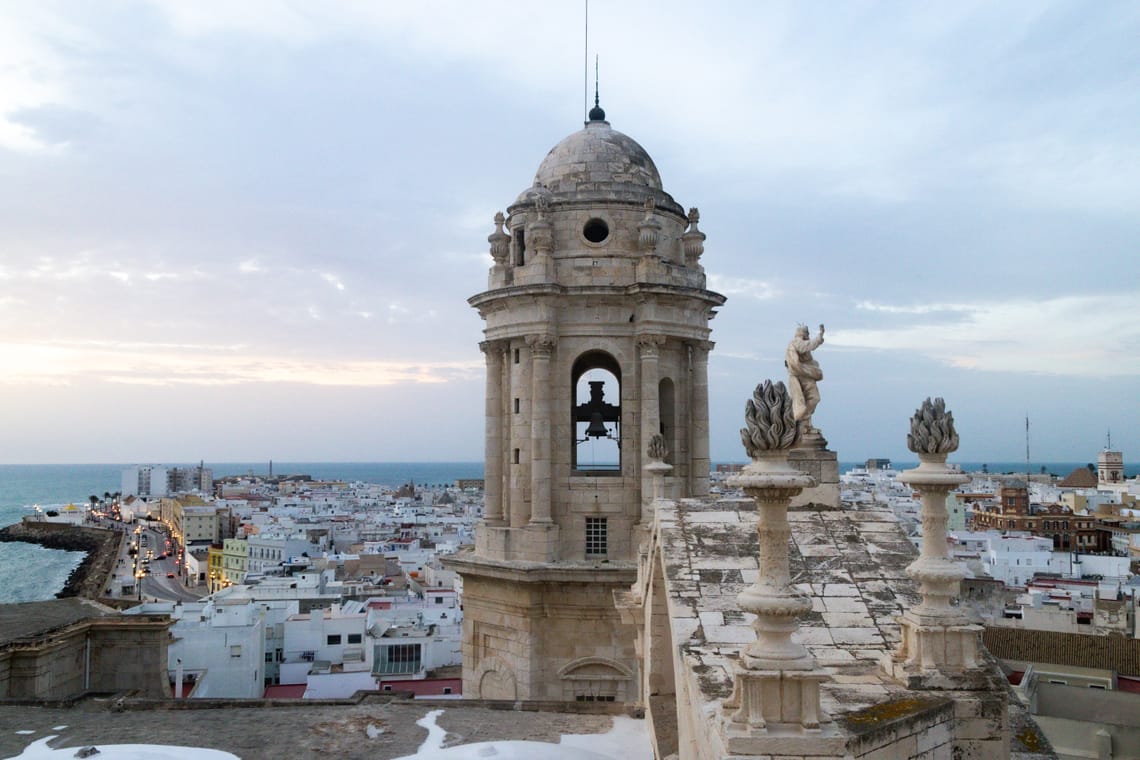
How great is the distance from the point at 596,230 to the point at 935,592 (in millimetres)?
11961

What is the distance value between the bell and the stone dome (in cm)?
423

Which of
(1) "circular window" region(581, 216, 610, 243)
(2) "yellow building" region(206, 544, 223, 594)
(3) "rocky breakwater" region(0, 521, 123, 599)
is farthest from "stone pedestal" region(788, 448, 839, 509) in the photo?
(2) "yellow building" region(206, 544, 223, 594)

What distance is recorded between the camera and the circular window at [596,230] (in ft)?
61.0

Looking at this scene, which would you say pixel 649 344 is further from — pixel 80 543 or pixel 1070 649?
pixel 80 543

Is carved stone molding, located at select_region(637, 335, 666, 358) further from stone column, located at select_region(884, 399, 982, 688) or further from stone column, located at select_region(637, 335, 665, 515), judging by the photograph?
stone column, located at select_region(884, 399, 982, 688)

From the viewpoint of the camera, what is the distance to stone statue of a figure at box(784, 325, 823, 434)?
991 cm

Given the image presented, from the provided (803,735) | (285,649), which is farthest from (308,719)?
(285,649)

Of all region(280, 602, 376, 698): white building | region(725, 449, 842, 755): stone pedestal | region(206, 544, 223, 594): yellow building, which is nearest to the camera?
region(725, 449, 842, 755): stone pedestal

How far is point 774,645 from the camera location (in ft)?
19.8

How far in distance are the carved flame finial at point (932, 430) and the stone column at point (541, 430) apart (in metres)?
10.1

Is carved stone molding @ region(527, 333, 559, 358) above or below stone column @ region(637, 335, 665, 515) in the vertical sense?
above

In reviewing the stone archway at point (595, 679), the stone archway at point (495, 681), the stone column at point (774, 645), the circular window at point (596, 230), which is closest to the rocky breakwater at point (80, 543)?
the stone archway at point (495, 681)

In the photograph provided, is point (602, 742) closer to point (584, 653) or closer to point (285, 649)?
point (584, 653)

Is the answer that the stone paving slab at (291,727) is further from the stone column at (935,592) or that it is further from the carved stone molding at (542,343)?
the carved stone molding at (542,343)
